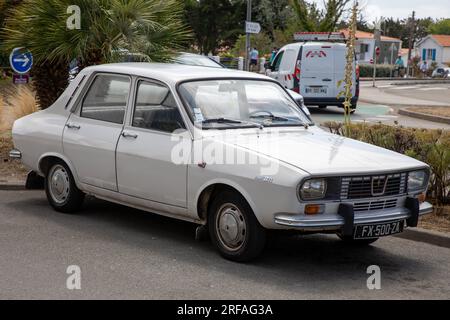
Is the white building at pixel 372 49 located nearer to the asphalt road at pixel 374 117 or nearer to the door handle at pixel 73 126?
the asphalt road at pixel 374 117

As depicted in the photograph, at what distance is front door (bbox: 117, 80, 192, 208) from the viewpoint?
23.6 ft

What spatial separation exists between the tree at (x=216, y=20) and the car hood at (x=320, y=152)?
57217 mm

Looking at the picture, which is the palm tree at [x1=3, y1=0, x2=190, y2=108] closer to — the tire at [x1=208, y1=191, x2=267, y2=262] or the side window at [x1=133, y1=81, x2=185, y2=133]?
the side window at [x1=133, y1=81, x2=185, y2=133]

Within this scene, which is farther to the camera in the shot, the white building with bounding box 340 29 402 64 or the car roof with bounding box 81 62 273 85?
the white building with bounding box 340 29 402 64

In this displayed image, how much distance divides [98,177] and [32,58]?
15.0 ft

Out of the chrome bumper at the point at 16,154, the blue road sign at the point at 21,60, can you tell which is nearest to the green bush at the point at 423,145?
the chrome bumper at the point at 16,154

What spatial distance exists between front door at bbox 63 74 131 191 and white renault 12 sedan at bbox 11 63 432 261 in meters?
0.01

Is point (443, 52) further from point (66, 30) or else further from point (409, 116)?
point (66, 30)

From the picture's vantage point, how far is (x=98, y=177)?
316 inches

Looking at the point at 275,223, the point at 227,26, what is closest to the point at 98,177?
the point at 275,223

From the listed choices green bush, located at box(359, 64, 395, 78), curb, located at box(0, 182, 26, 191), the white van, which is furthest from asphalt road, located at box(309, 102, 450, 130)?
green bush, located at box(359, 64, 395, 78)

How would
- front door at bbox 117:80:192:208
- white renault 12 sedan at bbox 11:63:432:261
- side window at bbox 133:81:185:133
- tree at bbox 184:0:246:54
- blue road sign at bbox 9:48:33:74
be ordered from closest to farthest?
1. white renault 12 sedan at bbox 11:63:432:261
2. front door at bbox 117:80:192:208
3. side window at bbox 133:81:185:133
4. blue road sign at bbox 9:48:33:74
5. tree at bbox 184:0:246:54

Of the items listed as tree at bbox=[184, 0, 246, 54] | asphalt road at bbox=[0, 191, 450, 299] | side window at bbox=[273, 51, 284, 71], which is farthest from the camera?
tree at bbox=[184, 0, 246, 54]
